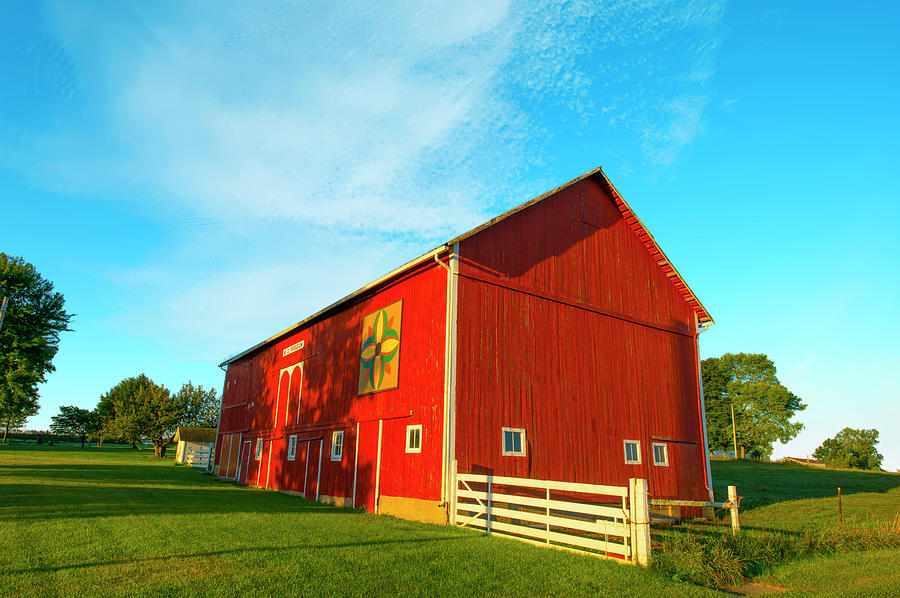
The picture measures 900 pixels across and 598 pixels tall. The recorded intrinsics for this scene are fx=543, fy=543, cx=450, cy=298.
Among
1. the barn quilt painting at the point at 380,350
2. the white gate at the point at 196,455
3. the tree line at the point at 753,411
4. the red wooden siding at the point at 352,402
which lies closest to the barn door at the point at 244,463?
the red wooden siding at the point at 352,402

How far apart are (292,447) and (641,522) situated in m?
Result: 19.2

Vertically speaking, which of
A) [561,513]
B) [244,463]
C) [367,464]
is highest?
[367,464]

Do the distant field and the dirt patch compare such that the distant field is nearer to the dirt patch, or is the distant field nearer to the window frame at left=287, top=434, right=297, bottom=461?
the dirt patch

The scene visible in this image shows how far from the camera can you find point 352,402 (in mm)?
20156

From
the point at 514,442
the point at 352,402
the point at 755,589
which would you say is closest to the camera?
the point at 755,589

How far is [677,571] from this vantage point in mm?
8383

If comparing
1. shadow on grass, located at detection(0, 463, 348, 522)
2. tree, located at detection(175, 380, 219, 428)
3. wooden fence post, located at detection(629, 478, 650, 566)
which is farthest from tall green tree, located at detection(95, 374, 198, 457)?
wooden fence post, located at detection(629, 478, 650, 566)

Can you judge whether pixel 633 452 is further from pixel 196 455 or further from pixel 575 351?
pixel 196 455

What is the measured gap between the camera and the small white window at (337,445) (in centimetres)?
2038

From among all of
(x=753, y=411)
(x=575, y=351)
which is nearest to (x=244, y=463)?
(x=575, y=351)

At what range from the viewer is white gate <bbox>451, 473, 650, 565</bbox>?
8.91 m

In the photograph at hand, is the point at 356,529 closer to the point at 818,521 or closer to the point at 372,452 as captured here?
the point at 372,452

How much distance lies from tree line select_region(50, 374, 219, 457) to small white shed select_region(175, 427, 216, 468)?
10.6 m

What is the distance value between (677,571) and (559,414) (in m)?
8.90
